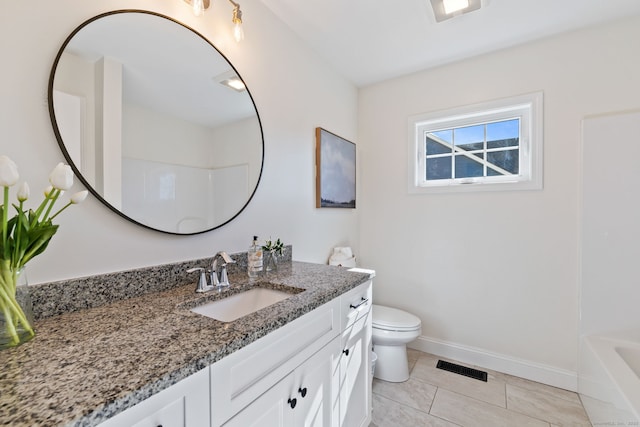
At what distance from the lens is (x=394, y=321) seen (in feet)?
6.26

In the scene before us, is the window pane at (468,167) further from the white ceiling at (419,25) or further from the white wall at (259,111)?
the white wall at (259,111)

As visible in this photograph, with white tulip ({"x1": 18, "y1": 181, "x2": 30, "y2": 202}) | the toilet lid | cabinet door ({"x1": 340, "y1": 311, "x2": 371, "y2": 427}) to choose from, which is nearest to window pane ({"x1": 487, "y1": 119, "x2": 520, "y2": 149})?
the toilet lid

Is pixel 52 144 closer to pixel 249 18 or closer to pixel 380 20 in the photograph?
pixel 249 18

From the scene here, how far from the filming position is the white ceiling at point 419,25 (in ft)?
5.25

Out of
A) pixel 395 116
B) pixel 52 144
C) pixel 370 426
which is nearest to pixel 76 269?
pixel 52 144

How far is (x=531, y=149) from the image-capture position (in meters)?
1.97

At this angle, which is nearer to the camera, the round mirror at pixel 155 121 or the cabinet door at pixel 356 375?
the round mirror at pixel 155 121

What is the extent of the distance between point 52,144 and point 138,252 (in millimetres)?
436

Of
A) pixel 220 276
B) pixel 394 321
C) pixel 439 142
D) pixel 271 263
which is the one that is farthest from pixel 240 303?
pixel 439 142

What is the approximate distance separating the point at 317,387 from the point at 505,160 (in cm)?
210

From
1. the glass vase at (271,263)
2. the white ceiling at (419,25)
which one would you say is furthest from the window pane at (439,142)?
the glass vase at (271,263)

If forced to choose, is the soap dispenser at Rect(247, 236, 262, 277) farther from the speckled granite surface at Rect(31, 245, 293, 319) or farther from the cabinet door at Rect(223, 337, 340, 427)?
the cabinet door at Rect(223, 337, 340, 427)

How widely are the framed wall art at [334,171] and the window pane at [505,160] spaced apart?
3.60 ft

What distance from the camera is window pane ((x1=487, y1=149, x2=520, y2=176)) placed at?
2082mm
